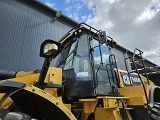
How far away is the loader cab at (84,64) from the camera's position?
2.95 meters

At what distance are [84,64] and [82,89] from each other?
45 centimetres

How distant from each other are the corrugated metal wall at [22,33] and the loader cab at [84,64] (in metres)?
3.22

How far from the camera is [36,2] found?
312 inches

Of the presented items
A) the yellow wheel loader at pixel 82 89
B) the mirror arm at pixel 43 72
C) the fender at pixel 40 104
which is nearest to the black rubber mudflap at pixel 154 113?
the yellow wheel loader at pixel 82 89

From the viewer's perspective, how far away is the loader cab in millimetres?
2946

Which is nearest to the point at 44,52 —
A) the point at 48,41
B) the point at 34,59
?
the point at 48,41

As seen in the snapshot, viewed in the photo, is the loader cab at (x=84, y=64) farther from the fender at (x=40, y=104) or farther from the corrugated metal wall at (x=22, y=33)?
the corrugated metal wall at (x=22, y=33)

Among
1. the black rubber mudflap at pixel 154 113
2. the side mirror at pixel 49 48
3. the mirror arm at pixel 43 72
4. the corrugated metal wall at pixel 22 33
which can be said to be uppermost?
the corrugated metal wall at pixel 22 33

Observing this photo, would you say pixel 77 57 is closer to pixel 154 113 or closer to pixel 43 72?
pixel 43 72

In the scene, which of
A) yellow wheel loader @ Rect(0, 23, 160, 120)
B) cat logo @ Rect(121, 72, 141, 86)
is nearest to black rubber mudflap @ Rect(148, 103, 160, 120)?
yellow wheel loader @ Rect(0, 23, 160, 120)

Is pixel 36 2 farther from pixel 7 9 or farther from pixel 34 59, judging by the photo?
pixel 34 59

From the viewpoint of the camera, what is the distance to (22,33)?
708cm

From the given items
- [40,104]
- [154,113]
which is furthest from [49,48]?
[154,113]

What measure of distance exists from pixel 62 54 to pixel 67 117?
1702 millimetres
